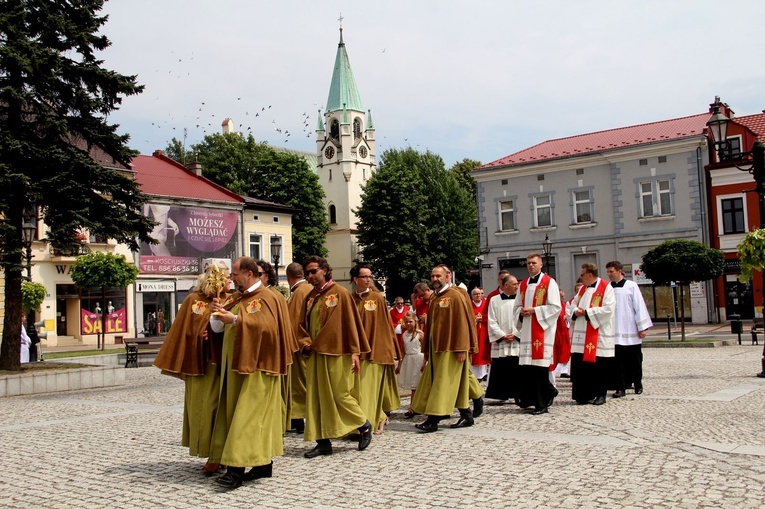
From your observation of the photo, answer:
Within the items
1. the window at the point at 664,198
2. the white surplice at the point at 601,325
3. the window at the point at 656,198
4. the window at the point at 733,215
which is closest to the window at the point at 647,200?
the window at the point at 656,198

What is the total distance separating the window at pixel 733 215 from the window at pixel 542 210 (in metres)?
8.74

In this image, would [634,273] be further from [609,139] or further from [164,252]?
[164,252]

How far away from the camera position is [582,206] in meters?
41.9

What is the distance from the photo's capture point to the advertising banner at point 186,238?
41.7 metres

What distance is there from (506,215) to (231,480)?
38.8 meters

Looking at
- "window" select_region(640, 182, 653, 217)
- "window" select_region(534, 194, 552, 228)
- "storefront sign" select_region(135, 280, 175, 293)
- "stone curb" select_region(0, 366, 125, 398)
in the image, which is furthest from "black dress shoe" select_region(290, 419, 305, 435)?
"window" select_region(534, 194, 552, 228)

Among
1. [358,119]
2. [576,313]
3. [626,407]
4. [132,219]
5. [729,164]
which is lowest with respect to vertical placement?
[626,407]

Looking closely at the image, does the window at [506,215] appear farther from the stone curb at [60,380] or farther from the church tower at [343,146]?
the church tower at [343,146]

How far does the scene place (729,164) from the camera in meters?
37.4

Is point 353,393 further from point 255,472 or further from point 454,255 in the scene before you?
point 454,255

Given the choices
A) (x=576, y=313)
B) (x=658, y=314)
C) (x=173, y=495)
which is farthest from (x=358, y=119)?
(x=173, y=495)

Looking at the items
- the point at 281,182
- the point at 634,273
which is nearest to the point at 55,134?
the point at 634,273

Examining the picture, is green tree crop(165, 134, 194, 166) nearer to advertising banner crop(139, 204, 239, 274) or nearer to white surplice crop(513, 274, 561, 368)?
advertising banner crop(139, 204, 239, 274)

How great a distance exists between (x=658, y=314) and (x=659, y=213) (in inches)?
199
